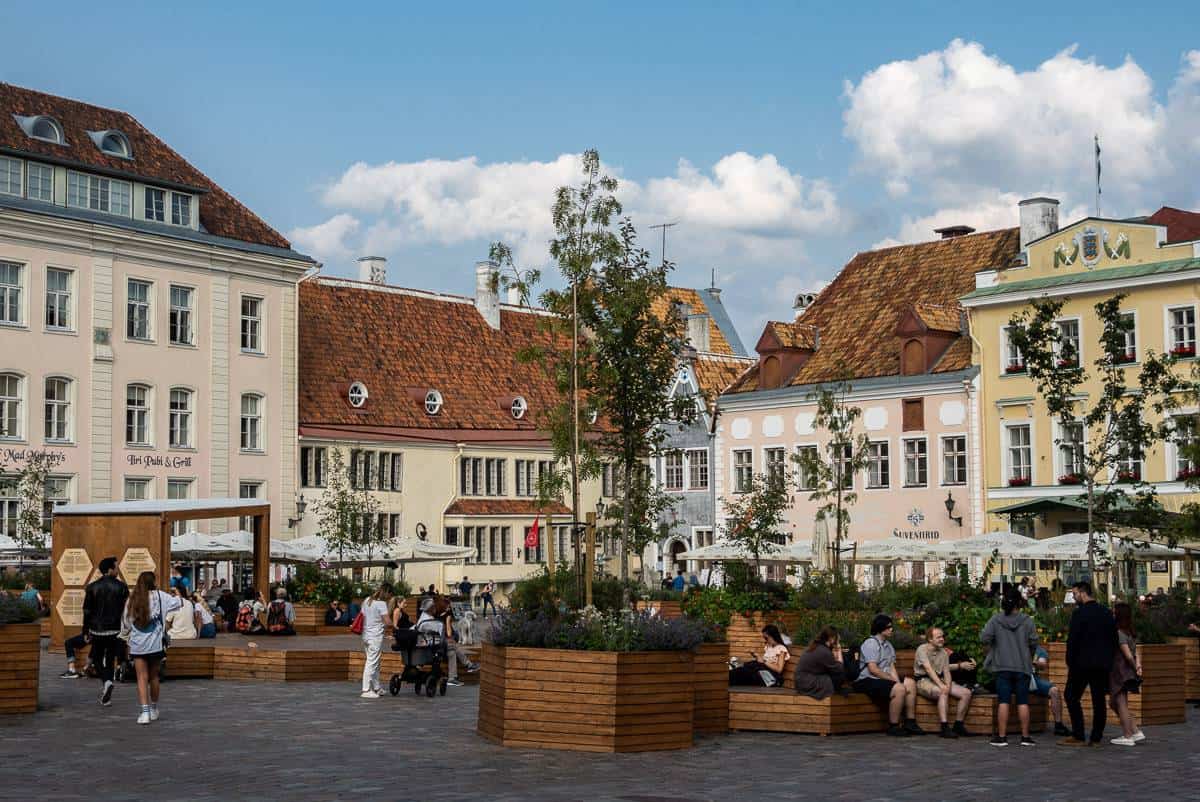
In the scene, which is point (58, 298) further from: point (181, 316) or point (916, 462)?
point (916, 462)

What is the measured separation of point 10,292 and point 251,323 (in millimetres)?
8811

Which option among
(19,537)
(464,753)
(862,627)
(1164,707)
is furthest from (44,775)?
(19,537)

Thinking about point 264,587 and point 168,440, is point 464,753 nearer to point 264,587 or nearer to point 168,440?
point 264,587

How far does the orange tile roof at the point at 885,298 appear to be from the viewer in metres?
53.0

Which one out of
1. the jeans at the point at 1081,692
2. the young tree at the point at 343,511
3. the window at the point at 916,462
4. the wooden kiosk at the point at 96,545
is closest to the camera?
the jeans at the point at 1081,692

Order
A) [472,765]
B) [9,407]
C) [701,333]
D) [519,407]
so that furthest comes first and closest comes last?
1. [701,333]
2. [519,407]
3. [9,407]
4. [472,765]

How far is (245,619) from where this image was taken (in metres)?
31.3

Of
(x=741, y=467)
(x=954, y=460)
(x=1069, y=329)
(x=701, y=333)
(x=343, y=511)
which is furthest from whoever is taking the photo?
(x=701, y=333)

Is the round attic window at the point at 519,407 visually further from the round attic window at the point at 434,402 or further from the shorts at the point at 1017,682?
the shorts at the point at 1017,682

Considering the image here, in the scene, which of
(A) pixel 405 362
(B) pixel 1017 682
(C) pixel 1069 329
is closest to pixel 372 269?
(A) pixel 405 362

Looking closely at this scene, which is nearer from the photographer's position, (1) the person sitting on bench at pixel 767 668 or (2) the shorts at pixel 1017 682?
(2) the shorts at pixel 1017 682

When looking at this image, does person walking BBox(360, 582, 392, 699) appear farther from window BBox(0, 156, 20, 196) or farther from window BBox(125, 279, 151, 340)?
window BBox(125, 279, 151, 340)

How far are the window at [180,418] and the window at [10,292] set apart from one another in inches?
229

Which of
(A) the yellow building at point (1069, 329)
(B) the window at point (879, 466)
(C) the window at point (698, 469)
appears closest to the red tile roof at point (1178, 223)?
(A) the yellow building at point (1069, 329)
